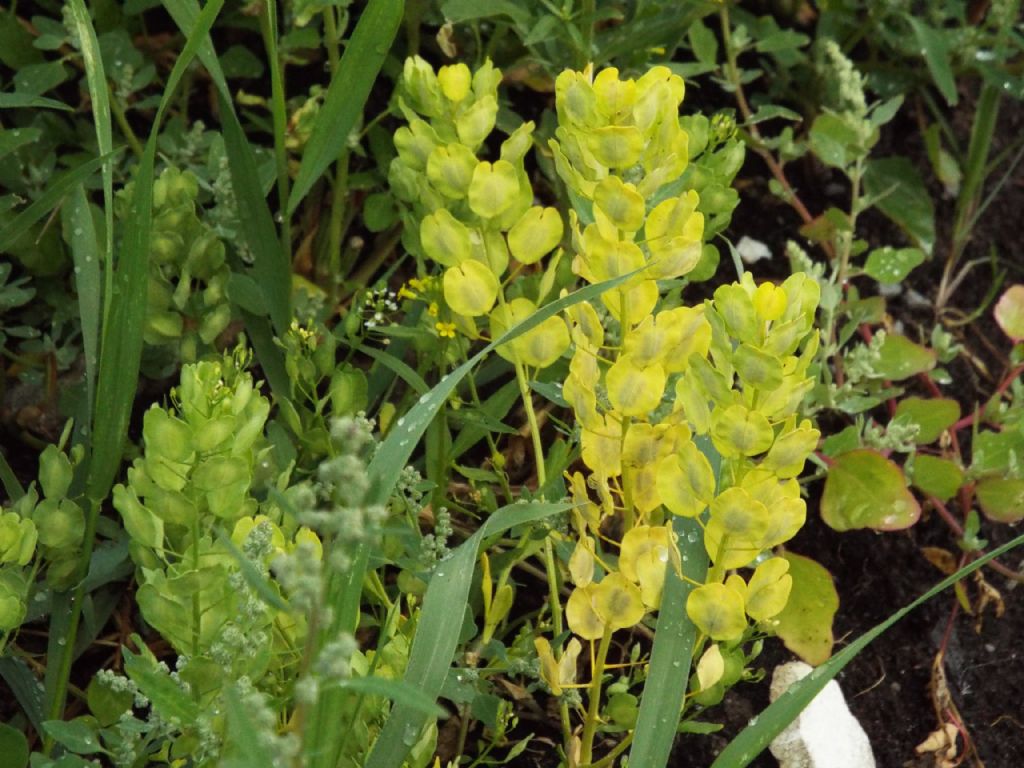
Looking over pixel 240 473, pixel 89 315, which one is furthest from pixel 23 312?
pixel 240 473

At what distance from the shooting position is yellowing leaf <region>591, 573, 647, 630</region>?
938 millimetres

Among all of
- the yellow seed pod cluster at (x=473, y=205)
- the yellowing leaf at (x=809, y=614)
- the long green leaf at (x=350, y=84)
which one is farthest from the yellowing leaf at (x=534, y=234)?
the yellowing leaf at (x=809, y=614)

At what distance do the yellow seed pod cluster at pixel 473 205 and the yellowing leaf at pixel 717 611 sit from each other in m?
0.23

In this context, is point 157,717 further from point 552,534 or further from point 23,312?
point 23,312

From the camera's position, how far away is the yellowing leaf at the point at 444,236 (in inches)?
40.2

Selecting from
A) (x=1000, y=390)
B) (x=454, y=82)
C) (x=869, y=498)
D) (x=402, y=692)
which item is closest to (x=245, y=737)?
(x=402, y=692)

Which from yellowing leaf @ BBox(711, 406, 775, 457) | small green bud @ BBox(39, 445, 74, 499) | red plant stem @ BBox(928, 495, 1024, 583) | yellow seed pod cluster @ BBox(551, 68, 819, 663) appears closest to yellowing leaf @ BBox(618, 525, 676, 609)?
yellow seed pod cluster @ BBox(551, 68, 819, 663)

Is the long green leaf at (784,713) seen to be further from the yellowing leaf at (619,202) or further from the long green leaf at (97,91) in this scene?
the long green leaf at (97,91)

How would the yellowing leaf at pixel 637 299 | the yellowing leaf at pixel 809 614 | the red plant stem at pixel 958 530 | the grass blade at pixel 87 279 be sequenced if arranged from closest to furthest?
the yellowing leaf at pixel 637 299 < the grass blade at pixel 87 279 < the yellowing leaf at pixel 809 614 < the red plant stem at pixel 958 530

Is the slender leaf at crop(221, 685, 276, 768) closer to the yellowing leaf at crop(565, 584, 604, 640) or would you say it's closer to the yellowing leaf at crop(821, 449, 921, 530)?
the yellowing leaf at crop(565, 584, 604, 640)

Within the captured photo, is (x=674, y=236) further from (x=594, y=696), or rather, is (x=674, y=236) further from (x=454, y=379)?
(x=594, y=696)

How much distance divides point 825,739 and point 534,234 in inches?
22.7

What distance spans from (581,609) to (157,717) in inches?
11.9

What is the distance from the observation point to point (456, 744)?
1.22 m
